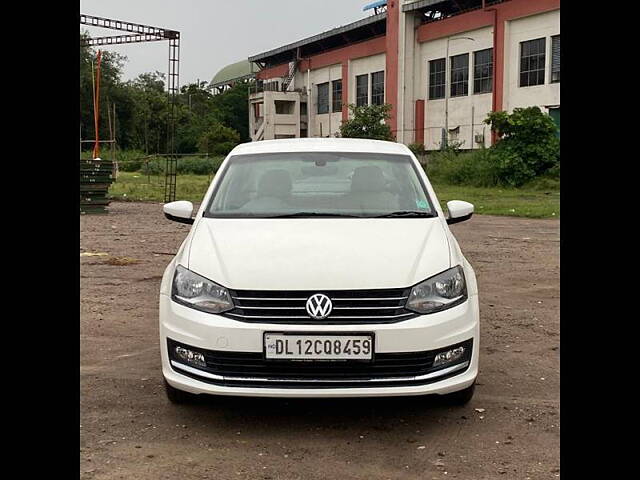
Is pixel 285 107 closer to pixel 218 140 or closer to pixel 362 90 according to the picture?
pixel 362 90

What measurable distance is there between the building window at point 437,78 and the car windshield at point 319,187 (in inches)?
1660

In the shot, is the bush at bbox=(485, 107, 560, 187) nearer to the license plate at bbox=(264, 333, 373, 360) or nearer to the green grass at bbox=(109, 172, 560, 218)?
the green grass at bbox=(109, 172, 560, 218)

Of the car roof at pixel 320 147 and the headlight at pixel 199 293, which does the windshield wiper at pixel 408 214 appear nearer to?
the car roof at pixel 320 147

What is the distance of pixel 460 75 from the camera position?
4544cm

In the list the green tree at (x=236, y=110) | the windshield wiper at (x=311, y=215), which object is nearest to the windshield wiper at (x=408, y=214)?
the windshield wiper at (x=311, y=215)

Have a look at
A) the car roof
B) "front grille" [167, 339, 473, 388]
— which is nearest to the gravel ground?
"front grille" [167, 339, 473, 388]

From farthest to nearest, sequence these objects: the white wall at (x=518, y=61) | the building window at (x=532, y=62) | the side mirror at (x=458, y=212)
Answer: the building window at (x=532, y=62), the white wall at (x=518, y=61), the side mirror at (x=458, y=212)

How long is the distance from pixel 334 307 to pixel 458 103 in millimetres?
42678

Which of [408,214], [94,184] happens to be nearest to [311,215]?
[408,214]

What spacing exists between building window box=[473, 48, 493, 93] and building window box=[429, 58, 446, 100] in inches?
113

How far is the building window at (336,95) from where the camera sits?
5819 cm
